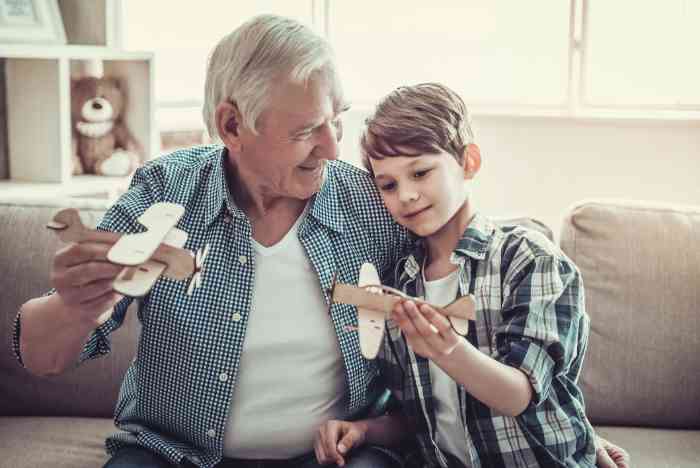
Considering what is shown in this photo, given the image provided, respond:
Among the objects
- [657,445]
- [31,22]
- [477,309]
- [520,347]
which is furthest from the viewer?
[31,22]

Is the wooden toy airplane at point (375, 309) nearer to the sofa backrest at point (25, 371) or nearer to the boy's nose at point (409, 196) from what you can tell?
the boy's nose at point (409, 196)

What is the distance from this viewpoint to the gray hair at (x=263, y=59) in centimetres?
139

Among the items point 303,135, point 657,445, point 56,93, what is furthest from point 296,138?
point 56,93

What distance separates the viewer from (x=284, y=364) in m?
1.48

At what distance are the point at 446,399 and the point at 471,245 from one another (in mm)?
258

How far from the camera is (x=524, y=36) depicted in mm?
3475

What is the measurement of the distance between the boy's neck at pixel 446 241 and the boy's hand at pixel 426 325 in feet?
1.14

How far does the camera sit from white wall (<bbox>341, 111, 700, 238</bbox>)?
329 cm

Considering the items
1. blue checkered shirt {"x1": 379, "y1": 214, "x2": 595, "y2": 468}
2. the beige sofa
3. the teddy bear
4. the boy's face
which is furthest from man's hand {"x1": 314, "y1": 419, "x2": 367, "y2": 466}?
the teddy bear

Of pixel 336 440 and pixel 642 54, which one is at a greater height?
pixel 642 54

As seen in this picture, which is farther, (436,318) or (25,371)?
(25,371)

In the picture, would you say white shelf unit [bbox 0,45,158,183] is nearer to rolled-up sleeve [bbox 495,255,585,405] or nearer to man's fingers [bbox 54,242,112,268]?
man's fingers [bbox 54,242,112,268]

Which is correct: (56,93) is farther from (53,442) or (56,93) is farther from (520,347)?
(520,347)

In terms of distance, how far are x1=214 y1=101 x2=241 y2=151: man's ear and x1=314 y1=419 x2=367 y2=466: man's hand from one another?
Result: 19.3 inches
